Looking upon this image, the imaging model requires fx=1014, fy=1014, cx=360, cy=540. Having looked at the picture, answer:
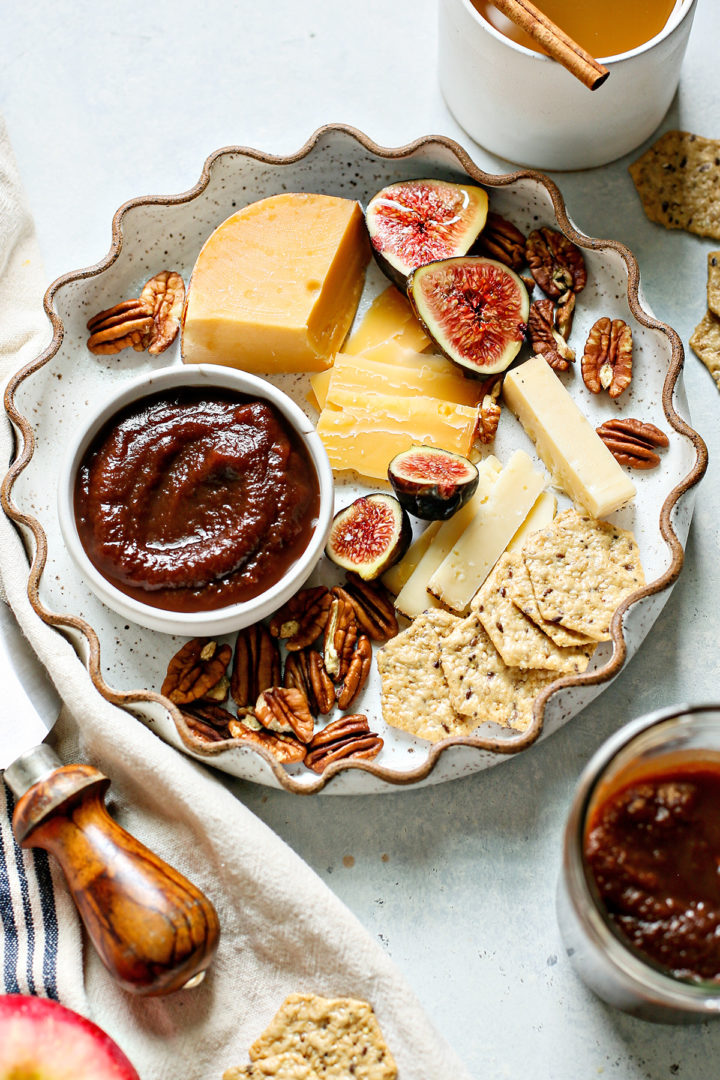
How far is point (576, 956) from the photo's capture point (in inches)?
78.0

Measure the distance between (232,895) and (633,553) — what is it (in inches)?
41.7

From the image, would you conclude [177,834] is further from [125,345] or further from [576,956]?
[125,345]

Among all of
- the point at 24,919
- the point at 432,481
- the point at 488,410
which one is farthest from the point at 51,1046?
the point at 488,410

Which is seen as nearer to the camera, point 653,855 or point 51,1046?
point 653,855

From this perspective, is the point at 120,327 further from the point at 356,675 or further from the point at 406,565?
the point at 356,675

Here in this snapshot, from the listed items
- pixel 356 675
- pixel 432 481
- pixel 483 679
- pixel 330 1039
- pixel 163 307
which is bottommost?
pixel 330 1039

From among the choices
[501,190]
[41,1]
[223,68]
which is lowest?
[501,190]

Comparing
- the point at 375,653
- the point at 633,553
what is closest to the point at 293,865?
the point at 375,653

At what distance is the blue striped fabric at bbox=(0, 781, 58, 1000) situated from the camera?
1.98m

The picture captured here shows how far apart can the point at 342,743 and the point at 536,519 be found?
2.04ft

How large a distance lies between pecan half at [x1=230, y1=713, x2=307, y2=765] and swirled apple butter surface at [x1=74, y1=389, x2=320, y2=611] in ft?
0.87

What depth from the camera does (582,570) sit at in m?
2.06

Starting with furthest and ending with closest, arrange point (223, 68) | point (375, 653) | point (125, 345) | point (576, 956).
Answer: point (223, 68), point (125, 345), point (375, 653), point (576, 956)

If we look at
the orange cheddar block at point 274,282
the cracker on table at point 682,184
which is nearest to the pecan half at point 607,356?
the cracker on table at point 682,184
